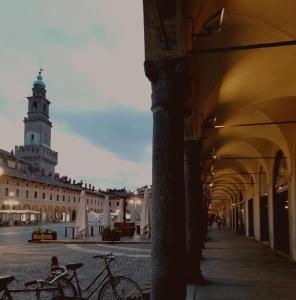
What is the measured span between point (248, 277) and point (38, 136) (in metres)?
120

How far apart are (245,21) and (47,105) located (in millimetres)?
128283

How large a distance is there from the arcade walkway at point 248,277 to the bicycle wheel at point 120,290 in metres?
1.98

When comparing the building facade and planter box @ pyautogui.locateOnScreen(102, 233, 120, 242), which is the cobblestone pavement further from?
planter box @ pyautogui.locateOnScreen(102, 233, 120, 242)

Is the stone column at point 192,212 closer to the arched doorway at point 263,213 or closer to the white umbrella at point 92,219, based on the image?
the arched doorway at point 263,213

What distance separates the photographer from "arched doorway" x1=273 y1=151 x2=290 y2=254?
16875 mm

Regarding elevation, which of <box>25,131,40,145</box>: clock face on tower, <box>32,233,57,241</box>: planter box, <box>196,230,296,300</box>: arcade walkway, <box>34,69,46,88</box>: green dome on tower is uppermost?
<box>34,69,46,88</box>: green dome on tower

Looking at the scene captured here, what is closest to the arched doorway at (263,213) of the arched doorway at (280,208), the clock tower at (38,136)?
the arched doorway at (280,208)

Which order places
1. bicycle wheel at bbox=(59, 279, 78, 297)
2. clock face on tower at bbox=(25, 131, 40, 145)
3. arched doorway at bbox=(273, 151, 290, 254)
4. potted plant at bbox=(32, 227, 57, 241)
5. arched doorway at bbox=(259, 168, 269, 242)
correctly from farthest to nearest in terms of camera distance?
clock face on tower at bbox=(25, 131, 40, 145), potted plant at bbox=(32, 227, 57, 241), arched doorway at bbox=(259, 168, 269, 242), arched doorway at bbox=(273, 151, 290, 254), bicycle wheel at bbox=(59, 279, 78, 297)

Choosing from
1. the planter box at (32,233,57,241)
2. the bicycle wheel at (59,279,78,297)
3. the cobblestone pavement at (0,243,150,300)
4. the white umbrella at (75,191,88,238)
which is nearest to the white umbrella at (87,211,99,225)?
the white umbrella at (75,191,88,238)

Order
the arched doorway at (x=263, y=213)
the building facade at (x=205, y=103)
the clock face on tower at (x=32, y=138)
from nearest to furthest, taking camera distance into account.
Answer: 1. the building facade at (x=205, y=103)
2. the arched doorway at (x=263, y=213)
3. the clock face on tower at (x=32, y=138)

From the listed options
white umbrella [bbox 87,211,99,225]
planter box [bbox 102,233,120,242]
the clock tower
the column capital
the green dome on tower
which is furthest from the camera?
the green dome on tower

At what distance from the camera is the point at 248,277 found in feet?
33.6

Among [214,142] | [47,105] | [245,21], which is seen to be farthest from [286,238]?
[47,105]

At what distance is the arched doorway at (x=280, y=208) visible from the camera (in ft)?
55.4
